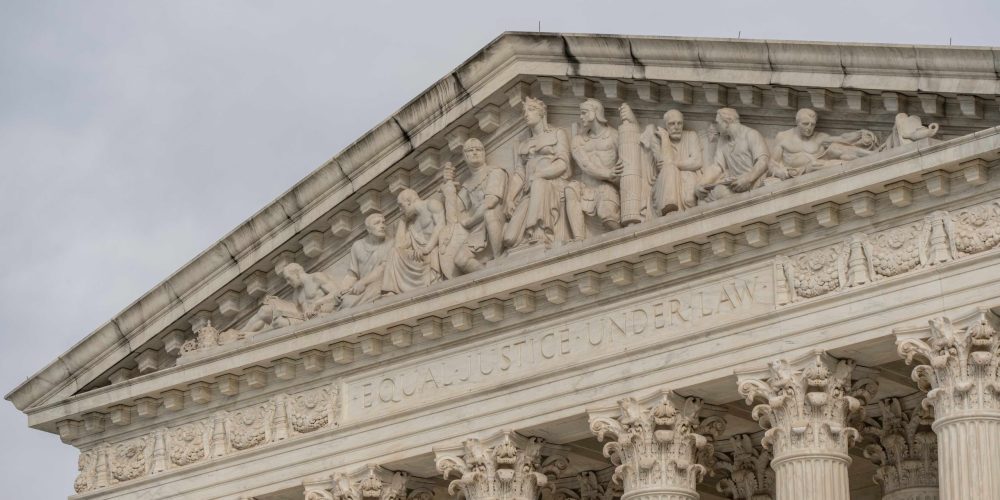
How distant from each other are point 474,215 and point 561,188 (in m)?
1.67

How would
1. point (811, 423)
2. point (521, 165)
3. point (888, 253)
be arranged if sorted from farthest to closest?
point (521, 165) → point (811, 423) → point (888, 253)

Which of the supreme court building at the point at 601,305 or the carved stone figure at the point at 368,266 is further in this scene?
the carved stone figure at the point at 368,266

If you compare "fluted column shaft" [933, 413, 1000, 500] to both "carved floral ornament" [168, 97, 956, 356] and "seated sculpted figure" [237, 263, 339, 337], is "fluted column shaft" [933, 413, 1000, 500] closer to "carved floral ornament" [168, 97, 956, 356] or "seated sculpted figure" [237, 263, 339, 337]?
"carved floral ornament" [168, 97, 956, 356]

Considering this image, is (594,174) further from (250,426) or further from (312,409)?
(250,426)

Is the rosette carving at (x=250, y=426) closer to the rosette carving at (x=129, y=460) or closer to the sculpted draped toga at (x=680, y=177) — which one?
the rosette carving at (x=129, y=460)

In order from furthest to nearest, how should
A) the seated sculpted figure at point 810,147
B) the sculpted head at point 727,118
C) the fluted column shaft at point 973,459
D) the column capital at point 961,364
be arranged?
the sculpted head at point 727,118 < the seated sculpted figure at point 810,147 < the column capital at point 961,364 < the fluted column shaft at point 973,459

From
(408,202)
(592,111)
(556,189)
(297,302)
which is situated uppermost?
(592,111)

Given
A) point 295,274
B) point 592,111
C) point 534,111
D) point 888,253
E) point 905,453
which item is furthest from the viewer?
point 295,274

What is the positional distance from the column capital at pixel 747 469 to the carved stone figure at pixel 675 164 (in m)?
5.03

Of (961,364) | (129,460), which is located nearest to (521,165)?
(961,364)

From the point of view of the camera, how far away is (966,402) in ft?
116

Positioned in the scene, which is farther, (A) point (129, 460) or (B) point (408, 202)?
(A) point (129, 460)

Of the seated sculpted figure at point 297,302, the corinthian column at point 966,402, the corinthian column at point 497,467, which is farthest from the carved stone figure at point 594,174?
the corinthian column at point 966,402

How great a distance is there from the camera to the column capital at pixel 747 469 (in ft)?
139
